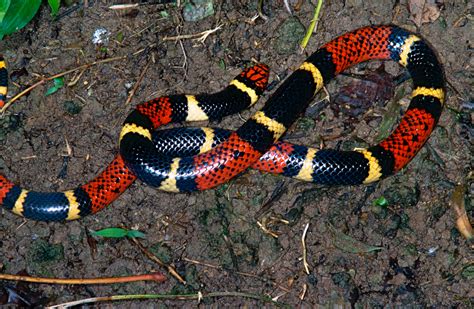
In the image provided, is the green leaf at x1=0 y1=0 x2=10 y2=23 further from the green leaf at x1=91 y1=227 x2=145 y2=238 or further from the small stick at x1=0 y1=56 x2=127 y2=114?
the green leaf at x1=91 y1=227 x2=145 y2=238

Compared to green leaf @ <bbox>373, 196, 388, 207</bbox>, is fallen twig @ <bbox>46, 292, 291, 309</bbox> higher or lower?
lower

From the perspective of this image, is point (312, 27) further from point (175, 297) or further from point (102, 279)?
point (102, 279)

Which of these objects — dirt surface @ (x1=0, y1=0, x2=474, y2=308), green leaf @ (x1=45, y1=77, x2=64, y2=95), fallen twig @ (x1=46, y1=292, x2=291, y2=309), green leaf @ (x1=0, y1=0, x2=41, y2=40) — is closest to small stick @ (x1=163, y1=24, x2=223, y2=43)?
dirt surface @ (x1=0, y1=0, x2=474, y2=308)

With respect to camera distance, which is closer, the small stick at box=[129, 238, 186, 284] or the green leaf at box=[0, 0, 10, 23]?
the small stick at box=[129, 238, 186, 284]

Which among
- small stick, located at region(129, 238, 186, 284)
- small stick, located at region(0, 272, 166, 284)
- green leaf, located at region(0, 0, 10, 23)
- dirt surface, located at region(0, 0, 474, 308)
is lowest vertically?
small stick, located at region(0, 272, 166, 284)

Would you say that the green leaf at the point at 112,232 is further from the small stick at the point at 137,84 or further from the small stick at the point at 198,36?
the small stick at the point at 198,36

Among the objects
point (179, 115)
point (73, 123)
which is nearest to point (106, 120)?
point (73, 123)
